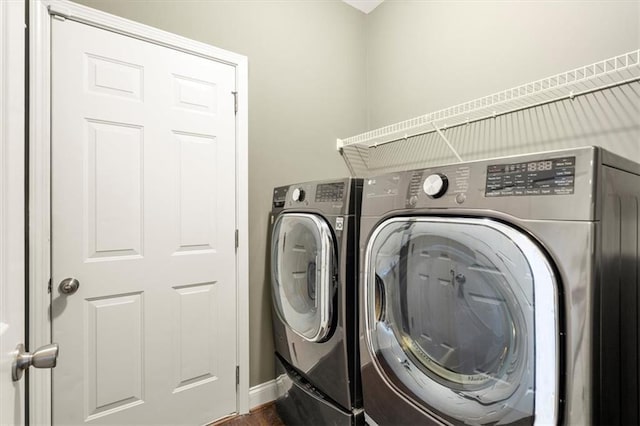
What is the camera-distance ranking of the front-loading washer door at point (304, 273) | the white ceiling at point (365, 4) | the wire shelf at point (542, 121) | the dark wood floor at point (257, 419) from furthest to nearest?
the white ceiling at point (365, 4), the dark wood floor at point (257, 419), the front-loading washer door at point (304, 273), the wire shelf at point (542, 121)

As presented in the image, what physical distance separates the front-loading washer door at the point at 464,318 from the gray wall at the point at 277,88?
101 cm

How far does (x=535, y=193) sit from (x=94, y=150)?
175cm

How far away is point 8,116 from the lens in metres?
0.60

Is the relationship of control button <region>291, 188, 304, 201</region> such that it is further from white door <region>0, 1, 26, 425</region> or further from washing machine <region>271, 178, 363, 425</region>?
white door <region>0, 1, 26, 425</region>

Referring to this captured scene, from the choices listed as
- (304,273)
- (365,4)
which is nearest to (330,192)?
(304,273)

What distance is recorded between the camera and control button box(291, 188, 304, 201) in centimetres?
163

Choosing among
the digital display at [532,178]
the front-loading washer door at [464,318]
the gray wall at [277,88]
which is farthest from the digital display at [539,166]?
the gray wall at [277,88]

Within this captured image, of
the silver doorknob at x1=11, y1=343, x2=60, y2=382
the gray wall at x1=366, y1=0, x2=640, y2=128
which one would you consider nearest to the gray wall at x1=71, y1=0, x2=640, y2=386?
the gray wall at x1=366, y1=0, x2=640, y2=128

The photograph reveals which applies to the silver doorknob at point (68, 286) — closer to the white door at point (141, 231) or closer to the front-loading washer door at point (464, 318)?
the white door at point (141, 231)

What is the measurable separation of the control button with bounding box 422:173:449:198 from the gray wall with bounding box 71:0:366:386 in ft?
3.98

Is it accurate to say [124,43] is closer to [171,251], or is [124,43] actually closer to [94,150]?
[94,150]

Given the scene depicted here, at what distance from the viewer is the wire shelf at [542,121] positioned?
49.6 inches

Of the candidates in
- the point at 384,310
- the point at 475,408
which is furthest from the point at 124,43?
the point at 475,408

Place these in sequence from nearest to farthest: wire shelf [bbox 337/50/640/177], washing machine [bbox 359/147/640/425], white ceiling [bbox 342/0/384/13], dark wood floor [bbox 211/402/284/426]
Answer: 1. washing machine [bbox 359/147/640/425]
2. wire shelf [bbox 337/50/640/177]
3. dark wood floor [bbox 211/402/284/426]
4. white ceiling [bbox 342/0/384/13]
